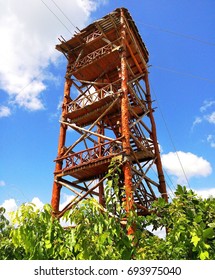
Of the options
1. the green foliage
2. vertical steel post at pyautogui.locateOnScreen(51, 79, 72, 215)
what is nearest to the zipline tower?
vertical steel post at pyautogui.locateOnScreen(51, 79, 72, 215)

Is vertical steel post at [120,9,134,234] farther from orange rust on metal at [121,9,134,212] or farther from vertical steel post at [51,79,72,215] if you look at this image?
vertical steel post at [51,79,72,215]

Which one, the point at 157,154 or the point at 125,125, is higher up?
the point at 125,125

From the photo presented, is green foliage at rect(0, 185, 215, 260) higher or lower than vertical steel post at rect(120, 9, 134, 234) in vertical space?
lower

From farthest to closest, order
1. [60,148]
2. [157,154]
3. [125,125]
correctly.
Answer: [157,154]
[60,148]
[125,125]

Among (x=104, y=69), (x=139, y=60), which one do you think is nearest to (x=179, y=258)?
(x=104, y=69)

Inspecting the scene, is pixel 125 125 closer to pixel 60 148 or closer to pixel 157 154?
pixel 157 154

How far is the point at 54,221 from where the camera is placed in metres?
3.85

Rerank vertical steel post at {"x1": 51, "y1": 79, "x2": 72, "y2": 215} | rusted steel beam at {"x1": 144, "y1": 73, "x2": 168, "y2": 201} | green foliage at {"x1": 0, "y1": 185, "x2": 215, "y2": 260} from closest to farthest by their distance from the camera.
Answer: green foliage at {"x1": 0, "y1": 185, "x2": 215, "y2": 260}, vertical steel post at {"x1": 51, "y1": 79, "x2": 72, "y2": 215}, rusted steel beam at {"x1": 144, "y1": 73, "x2": 168, "y2": 201}

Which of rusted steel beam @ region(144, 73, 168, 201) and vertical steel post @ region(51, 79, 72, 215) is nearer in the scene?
vertical steel post @ region(51, 79, 72, 215)

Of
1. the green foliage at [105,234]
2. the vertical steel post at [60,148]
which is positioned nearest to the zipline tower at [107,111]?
the vertical steel post at [60,148]

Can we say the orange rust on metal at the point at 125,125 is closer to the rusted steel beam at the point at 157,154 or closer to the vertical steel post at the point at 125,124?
the vertical steel post at the point at 125,124

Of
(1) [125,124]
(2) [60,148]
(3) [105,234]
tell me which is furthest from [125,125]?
(3) [105,234]

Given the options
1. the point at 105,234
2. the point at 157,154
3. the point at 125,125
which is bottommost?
the point at 105,234

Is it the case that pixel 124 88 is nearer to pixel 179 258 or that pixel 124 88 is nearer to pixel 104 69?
pixel 104 69
